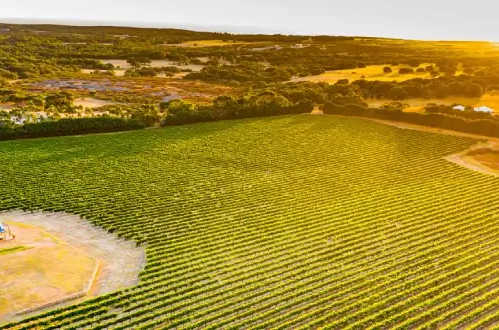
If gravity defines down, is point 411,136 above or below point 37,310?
above

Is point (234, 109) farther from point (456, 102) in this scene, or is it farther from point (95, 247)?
point (95, 247)

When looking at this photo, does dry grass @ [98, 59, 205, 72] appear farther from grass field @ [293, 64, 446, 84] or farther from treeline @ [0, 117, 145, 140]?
treeline @ [0, 117, 145, 140]

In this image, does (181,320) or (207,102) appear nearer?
(181,320)

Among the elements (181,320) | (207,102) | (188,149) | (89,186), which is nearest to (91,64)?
(207,102)

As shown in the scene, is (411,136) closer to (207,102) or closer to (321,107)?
(321,107)

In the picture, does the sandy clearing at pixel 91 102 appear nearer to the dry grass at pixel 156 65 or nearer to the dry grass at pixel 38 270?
the dry grass at pixel 156 65

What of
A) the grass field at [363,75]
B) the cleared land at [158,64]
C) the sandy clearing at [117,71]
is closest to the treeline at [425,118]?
the grass field at [363,75]

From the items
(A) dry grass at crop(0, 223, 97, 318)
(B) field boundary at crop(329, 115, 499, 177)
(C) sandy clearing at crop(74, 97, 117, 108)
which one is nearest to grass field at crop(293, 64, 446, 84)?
(B) field boundary at crop(329, 115, 499, 177)

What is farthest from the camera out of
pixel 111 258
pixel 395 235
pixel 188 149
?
pixel 188 149
